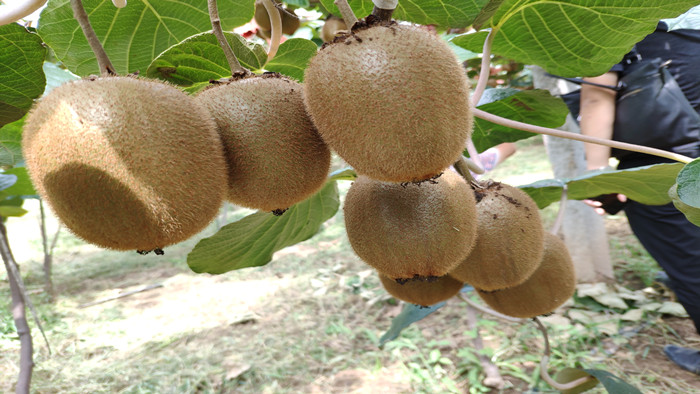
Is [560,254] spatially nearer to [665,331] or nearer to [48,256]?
[665,331]

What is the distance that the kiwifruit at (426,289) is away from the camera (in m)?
1.08

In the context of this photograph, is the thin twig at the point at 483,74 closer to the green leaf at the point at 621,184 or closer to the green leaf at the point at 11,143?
the green leaf at the point at 621,184

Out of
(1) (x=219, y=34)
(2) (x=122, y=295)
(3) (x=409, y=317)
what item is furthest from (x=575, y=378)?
(2) (x=122, y=295)

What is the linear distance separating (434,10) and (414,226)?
1.63ft

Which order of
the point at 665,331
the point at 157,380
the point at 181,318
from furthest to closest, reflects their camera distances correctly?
the point at 181,318 < the point at 665,331 < the point at 157,380

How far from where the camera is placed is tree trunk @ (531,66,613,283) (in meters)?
3.35

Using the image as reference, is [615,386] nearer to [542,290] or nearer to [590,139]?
[542,290]

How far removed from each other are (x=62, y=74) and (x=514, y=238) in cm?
112

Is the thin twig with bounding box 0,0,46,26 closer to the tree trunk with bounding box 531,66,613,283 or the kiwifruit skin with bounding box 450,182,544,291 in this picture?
the kiwifruit skin with bounding box 450,182,544,291

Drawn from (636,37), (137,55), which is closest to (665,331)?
(636,37)

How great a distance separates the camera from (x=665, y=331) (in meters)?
2.77

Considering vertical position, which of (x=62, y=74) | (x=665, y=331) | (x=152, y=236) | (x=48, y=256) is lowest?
(x=665, y=331)

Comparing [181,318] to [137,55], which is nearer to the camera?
[137,55]

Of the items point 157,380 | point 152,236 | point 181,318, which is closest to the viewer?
point 152,236
